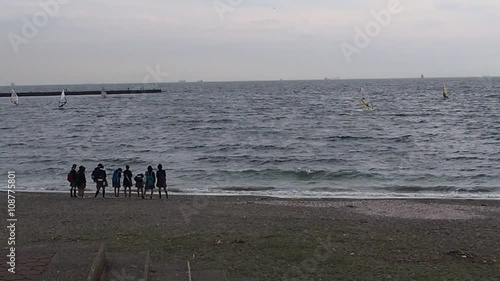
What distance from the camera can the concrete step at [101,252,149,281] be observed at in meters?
7.34

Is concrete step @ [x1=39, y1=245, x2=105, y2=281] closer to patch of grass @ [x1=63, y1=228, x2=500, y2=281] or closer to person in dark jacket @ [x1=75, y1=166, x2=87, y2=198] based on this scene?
patch of grass @ [x1=63, y1=228, x2=500, y2=281]

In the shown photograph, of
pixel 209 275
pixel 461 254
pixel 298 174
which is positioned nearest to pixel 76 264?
pixel 209 275

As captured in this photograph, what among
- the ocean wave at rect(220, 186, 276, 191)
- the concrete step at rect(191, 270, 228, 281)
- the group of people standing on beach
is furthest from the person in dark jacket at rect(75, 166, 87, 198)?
the concrete step at rect(191, 270, 228, 281)

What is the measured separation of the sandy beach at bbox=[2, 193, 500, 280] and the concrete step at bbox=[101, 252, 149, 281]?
38.9 inches

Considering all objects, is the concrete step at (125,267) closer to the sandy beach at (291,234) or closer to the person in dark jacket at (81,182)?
the sandy beach at (291,234)

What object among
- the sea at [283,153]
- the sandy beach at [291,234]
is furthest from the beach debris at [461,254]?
the sea at [283,153]

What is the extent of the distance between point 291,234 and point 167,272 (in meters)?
3.61

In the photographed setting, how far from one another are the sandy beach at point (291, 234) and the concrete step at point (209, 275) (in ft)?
0.89

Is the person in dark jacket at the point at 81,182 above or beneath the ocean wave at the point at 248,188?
A: above

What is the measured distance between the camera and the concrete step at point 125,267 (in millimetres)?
7338

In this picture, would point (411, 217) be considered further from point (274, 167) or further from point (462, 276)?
point (274, 167)

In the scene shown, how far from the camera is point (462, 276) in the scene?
28.9ft

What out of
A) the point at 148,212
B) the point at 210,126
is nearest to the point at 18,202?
the point at 148,212

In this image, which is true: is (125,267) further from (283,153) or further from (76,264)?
(283,153)
